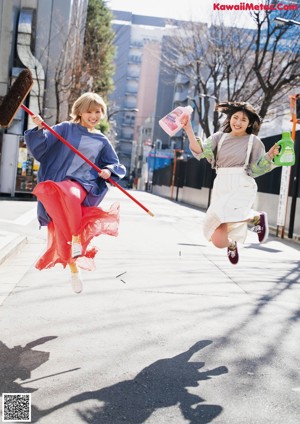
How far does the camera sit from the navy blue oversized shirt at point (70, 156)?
488cm

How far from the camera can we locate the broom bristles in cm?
459

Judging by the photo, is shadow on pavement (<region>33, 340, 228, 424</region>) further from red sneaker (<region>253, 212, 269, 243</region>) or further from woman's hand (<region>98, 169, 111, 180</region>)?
red sneaker (<region>253, 212, 269, 243</region>)

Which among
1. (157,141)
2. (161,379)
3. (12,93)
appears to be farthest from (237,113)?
(157,141)

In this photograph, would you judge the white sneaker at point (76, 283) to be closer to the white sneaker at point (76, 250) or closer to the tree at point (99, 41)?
the white sneaker at point (76, 250)

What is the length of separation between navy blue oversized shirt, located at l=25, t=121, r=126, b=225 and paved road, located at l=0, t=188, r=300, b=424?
1052 millimetres

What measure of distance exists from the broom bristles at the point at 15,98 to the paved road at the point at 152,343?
157cm

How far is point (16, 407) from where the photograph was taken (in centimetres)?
290

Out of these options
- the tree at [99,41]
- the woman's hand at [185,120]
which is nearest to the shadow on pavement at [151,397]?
the woman's hand at [185,120]

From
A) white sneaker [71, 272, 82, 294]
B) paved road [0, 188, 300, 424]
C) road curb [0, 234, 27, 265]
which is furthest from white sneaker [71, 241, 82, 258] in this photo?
road curb [0, 234, 27, 265]

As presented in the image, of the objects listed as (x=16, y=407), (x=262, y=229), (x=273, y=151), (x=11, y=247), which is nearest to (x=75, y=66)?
(x=11, y=247)

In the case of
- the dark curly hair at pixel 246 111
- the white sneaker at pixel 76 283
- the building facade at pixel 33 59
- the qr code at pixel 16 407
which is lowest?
the qr code at pixel 16 407

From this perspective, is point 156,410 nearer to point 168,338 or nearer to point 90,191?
point 168,338

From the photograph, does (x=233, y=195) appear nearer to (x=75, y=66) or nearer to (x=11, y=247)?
(x=11, y=247)

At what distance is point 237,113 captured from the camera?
5.07 meters
